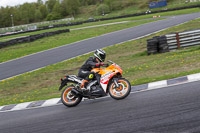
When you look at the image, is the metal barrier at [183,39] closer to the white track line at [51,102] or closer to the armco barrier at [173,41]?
the armco barrier at [173,41]

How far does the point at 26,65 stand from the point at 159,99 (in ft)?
50.0

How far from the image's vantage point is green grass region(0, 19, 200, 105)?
11.0 meters

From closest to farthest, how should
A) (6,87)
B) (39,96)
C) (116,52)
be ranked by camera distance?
(39,96), (6,87), (116,52)

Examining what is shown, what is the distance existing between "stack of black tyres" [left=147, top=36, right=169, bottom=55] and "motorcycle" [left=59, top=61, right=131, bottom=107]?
324 inches

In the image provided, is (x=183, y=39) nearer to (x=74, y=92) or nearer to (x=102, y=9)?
(x=74, y=92)

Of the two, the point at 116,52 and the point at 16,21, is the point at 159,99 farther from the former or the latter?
the point at 16,21

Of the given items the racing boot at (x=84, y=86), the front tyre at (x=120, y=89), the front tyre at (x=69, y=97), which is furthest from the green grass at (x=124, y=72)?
the racing boot at (x=84, y=86)

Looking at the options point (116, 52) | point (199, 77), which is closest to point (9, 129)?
point (199, 77)

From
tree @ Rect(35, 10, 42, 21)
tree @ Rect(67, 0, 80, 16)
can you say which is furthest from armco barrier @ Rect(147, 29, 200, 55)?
tree @ Rect(35, 10, 42, 21)

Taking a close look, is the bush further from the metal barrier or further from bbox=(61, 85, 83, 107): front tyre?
bbox=(61, 85, 83, 107): front tyre

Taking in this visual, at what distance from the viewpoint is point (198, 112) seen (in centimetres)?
547

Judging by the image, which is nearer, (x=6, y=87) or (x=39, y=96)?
(x=39, y=96)

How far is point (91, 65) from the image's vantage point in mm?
8289

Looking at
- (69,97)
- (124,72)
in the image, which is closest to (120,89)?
(69,97)
